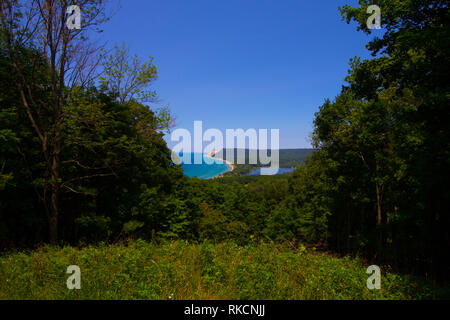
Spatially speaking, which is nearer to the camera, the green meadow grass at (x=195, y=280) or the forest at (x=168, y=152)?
the green meadow grass at (x=195, y=280)

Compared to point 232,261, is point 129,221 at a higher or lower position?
lower

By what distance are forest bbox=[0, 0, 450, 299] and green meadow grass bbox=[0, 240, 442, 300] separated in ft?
1.61

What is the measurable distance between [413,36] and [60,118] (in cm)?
1238

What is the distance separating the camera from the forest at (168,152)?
7.23 metres

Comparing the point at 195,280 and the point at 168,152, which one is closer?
the point at 195,280

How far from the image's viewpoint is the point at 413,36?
19.3 feet

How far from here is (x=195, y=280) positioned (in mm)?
3986

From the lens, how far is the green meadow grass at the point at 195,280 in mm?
3721

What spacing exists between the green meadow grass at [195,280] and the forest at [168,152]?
49 cm

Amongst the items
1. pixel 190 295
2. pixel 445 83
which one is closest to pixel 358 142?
pixel 445 83

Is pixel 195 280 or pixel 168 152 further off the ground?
pixel 168 152

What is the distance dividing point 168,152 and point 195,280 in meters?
24.0

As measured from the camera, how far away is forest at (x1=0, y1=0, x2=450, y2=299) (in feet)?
23.7
